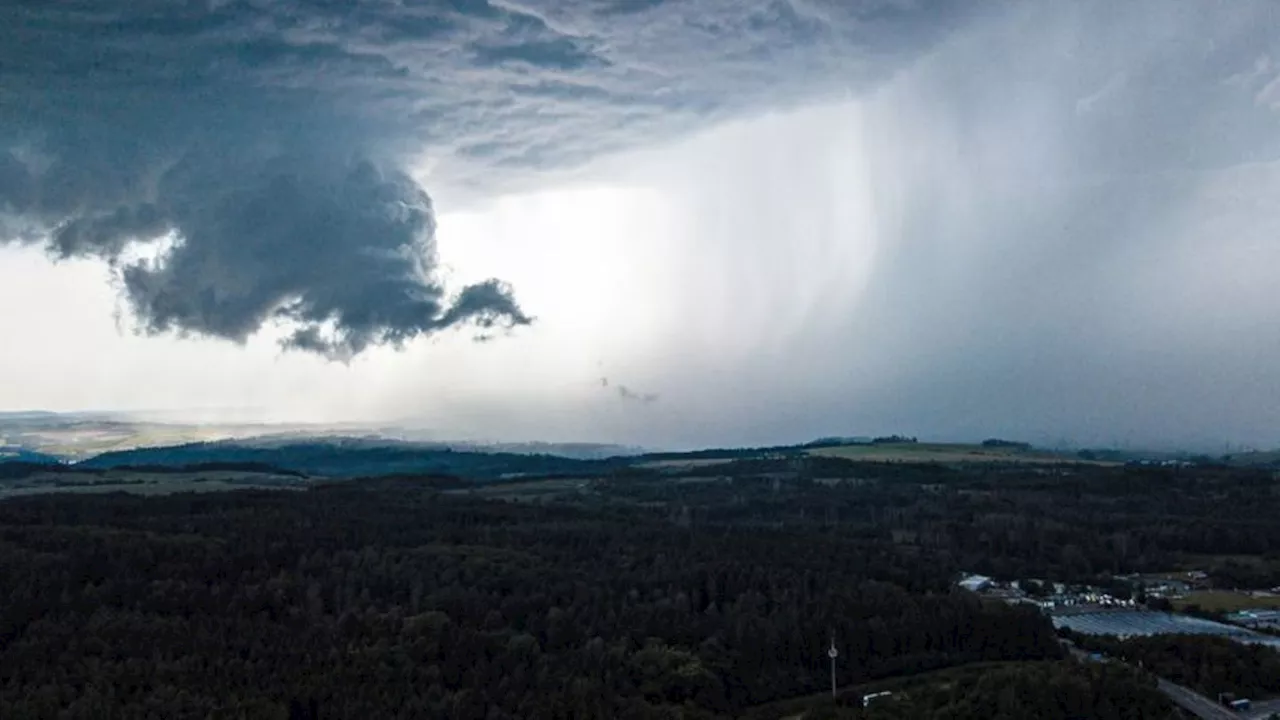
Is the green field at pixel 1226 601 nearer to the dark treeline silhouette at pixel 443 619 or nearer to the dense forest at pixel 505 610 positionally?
the dense forest at pixel 505 610

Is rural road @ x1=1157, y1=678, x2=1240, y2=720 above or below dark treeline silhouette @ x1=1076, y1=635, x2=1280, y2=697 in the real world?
below

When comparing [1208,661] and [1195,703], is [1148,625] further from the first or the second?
[1195,703]

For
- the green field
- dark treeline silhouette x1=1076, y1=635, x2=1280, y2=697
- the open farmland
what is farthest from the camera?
the green field

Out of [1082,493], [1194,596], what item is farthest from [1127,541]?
[1082,493]

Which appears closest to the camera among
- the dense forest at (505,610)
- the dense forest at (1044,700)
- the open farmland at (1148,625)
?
the dense forest at (1044,700)

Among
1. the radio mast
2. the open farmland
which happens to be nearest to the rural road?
the open farmland

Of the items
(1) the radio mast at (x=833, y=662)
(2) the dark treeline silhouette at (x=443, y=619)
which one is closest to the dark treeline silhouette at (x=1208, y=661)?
(2) the dark treeline silhouette at (x=443, y=619)

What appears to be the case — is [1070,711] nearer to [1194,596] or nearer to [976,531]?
[1194,596]

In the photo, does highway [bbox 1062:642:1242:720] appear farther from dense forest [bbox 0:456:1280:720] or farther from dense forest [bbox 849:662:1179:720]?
dense forest [bbox 0:456:1280:720]
